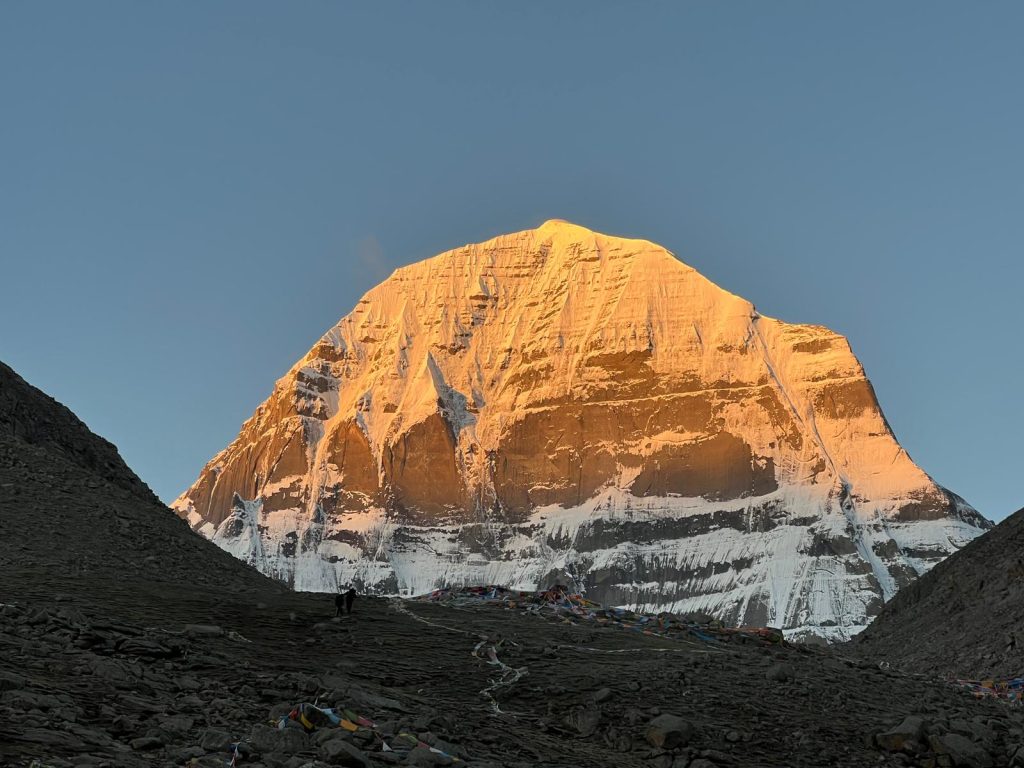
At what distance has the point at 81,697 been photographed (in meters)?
21.8

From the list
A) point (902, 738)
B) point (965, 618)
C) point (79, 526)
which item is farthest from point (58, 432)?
point (965, 618)

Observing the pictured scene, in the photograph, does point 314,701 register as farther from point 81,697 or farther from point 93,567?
point 93,567

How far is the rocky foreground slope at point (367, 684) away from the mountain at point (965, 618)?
20882mm

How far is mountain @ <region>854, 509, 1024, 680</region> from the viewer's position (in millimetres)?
60312

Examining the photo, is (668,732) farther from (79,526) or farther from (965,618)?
(965,618)

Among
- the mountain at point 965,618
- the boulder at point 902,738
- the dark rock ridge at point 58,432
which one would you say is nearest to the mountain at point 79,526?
the dark rock ridge at point 58,432

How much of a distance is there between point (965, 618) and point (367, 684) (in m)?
49.1

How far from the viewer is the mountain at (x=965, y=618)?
60.3 metres

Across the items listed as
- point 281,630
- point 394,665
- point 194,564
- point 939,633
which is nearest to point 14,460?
point 194,564

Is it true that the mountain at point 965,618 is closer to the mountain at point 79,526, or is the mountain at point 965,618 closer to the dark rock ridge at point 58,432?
the mountain at point 79,526

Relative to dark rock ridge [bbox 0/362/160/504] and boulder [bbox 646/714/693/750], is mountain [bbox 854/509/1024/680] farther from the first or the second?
boulder [bbox 646/714/693/750]

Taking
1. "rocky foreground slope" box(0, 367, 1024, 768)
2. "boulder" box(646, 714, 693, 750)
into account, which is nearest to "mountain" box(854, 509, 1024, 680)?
"rocky foreground slope" box(0, 367, 1024, 768)

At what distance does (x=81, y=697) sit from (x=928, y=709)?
18725mm

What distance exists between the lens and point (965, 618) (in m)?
69.5
